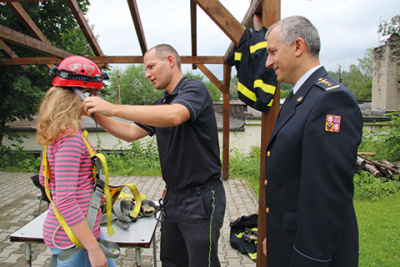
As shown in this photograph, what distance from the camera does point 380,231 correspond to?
4332 mm

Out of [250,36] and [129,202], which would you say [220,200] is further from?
[250,36]

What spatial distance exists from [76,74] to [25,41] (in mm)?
4855

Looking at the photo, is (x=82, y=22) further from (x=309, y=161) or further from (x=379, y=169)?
(x=379, y=169)

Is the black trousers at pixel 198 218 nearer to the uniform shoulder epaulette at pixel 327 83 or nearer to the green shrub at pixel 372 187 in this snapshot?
the uniform shoulder epaulette at pixel 327 83

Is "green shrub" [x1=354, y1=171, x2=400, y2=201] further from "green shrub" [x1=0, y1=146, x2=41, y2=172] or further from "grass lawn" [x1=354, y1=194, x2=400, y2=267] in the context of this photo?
"green shrub" [x1=0, y1=146, x2=41, y2=172]

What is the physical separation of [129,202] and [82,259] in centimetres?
87

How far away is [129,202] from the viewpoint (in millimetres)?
2467

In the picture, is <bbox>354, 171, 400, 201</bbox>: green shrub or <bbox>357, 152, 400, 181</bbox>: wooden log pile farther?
Answer: <bbox>357, 152, 400, 181</bbox>: wooden log pile

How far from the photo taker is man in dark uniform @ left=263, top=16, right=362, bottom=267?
117 cm

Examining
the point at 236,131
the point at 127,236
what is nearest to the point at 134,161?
the point at 236,131

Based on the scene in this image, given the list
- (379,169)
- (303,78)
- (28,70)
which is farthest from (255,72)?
(28,70)

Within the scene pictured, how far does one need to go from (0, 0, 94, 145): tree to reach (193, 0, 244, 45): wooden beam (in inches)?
236

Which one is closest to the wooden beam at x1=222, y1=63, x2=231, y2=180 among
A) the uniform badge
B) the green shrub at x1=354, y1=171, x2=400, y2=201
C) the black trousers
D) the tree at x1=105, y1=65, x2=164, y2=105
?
the green shrub at x1=354, y1=171, x2=400, y2=201

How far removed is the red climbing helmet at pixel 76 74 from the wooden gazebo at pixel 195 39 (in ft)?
4.29
